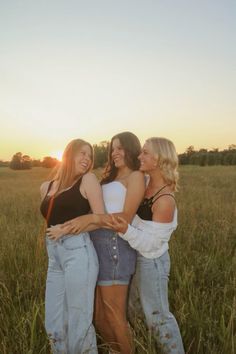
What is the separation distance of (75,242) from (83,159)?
65cm

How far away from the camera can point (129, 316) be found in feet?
10.0

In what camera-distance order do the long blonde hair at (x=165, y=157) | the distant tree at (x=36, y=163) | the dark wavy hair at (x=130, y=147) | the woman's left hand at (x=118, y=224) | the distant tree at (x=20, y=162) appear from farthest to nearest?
the distant tree at (x=36, y=163) → the distant tree at (x=20, y=162) → the dark wavy hair at (x=130, y=147) → the long blonde hair at (x=165, y=157) → the woman's left hand at (x=118, y=224)

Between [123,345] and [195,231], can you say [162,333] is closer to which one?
[123,345]

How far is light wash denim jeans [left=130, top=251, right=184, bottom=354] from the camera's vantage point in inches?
110

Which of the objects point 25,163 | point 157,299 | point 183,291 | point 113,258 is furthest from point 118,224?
point 25,163

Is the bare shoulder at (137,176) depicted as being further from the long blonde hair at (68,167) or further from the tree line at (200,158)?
the tree line at (200,158)

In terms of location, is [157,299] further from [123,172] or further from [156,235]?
[123,172]

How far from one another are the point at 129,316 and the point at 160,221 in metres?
0.84

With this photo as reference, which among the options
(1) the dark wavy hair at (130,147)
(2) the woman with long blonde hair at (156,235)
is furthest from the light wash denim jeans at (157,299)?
(1) the dark wavy hair at (130,147)

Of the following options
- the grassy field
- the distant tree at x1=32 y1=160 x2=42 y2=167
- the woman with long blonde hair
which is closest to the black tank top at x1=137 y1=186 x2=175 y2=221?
the woman with long blonde hair

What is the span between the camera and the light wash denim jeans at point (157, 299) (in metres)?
2.79

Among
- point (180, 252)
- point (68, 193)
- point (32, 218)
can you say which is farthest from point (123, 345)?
point (32, 218)

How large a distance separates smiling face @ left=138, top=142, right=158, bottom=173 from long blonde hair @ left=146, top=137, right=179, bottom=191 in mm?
24

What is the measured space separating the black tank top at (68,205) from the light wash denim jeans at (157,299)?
0.56 meters
